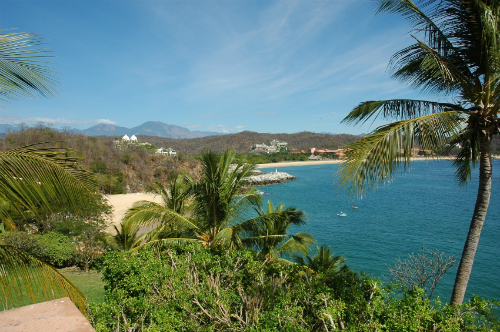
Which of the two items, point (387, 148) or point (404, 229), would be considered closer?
point (387, 148)

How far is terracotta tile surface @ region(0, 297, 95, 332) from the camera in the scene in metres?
1.88

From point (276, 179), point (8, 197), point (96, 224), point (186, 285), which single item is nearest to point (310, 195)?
point (276, 179)

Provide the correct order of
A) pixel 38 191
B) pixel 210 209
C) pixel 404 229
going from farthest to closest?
pixel 404 229, pixel 210 209, pixel 38 191

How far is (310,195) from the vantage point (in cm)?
3816

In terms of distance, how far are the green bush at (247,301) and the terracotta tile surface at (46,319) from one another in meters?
2.10

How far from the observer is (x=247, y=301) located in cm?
504

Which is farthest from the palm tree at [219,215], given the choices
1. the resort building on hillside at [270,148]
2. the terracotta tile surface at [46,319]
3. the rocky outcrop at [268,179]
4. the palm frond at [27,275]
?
the resort building on hillside at [270,148]

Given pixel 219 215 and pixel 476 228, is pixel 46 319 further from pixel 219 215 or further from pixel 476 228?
pixel 219 215

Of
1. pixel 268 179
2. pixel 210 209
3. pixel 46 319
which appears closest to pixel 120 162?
pixel 268 179

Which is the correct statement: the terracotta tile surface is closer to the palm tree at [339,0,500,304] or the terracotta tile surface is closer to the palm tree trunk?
the palm tree at [339,0,500,304]

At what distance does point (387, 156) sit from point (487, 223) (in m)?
24.9

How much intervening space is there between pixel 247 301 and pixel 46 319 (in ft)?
11.6

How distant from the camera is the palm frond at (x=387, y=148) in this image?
3.42m

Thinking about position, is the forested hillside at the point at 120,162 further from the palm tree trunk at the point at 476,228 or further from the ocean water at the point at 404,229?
the palm tree trunk at the point at 476,228
